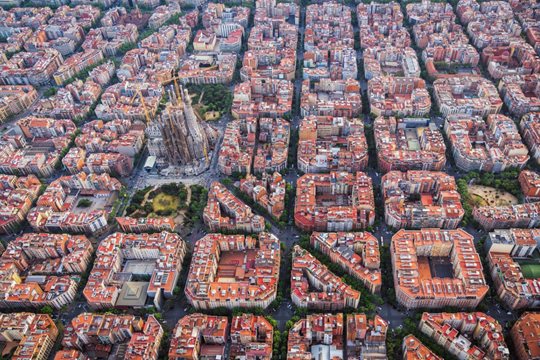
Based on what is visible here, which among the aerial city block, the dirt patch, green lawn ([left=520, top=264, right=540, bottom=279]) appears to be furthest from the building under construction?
green lawn ([left=520, top=264, right=540, bottom=279])

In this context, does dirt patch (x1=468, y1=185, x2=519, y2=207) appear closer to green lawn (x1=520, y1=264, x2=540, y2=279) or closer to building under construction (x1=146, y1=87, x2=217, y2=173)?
green lawn (x1=520, y1=264, x2=540, y2=279)

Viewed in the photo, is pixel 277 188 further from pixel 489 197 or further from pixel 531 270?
Answer: pixel 531 270

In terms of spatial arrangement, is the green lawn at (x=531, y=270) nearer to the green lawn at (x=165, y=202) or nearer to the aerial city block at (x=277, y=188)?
the aerial city block at (x=277, y=188)

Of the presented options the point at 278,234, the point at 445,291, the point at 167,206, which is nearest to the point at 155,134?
the point at 167,206

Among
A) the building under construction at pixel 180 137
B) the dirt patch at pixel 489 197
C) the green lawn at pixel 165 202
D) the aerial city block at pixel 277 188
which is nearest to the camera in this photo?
the aerial city block at pixel 277 188

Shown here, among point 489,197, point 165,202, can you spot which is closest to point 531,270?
point 489,197

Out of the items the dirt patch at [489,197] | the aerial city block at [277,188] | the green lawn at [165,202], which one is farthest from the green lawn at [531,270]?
the green lawn at [165,202]
